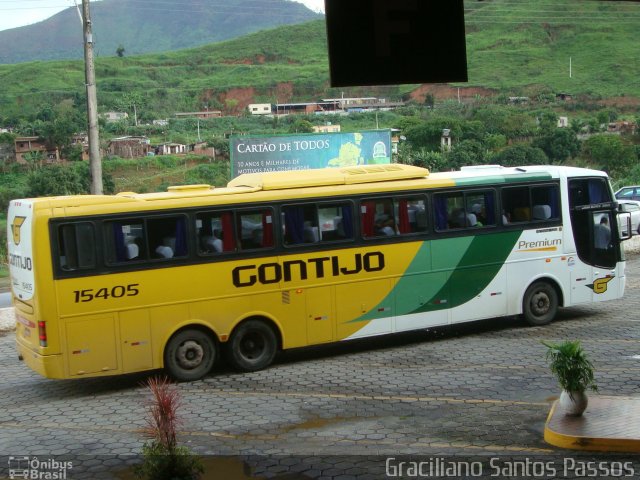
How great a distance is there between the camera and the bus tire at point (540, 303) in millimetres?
A: 16203

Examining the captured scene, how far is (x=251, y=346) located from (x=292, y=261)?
1.50m

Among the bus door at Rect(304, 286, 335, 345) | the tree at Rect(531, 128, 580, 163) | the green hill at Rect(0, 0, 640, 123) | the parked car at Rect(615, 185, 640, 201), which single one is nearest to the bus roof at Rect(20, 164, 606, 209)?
Result: the bus door at Rect(304, 286, 335, 345)

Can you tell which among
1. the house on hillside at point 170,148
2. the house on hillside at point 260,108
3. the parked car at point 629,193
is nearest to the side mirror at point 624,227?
the parked car at point 629,193

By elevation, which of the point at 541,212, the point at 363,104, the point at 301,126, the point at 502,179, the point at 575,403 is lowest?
the point at 575,403

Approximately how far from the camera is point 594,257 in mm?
16750

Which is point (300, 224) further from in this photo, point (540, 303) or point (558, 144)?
point (558, 144)

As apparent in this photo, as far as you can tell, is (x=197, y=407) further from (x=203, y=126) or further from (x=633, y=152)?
(x=633, y=152)

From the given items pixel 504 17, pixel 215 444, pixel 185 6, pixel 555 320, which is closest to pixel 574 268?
pixel 555 320

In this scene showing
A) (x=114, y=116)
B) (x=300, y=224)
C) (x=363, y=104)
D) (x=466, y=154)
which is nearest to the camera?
(x=300, y=224)

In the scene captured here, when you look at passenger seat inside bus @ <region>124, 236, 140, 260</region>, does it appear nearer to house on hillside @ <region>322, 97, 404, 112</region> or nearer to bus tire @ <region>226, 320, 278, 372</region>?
bus tire @ <region>226, 320, 278, 372</region>

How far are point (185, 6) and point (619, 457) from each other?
17289 centimetres

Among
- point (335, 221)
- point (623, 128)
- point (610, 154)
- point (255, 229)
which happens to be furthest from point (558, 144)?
point (255, 229)

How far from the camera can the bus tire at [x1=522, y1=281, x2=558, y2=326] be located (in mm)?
16203

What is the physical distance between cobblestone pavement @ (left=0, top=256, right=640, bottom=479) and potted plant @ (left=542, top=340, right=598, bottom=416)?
0.52 meters
